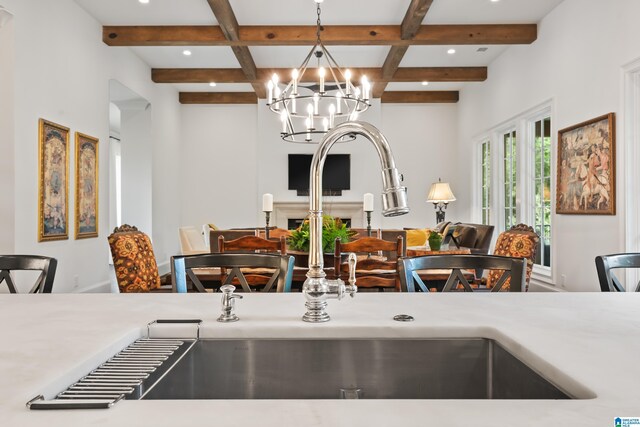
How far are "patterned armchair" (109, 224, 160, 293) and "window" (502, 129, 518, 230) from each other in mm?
4549

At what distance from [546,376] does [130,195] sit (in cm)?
676

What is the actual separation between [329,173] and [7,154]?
5149 mm

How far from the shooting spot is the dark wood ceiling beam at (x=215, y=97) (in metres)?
8.20

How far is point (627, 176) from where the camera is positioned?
3.61 m

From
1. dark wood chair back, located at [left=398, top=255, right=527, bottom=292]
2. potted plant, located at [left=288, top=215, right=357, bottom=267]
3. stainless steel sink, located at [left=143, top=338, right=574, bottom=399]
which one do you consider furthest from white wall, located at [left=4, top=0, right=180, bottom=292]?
stainless steel sink, located at [left=143, top=338, right=574, bottom=399]

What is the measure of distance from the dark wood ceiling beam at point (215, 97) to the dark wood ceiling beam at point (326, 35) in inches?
117

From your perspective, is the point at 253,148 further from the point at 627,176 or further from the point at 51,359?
the point at 51,359

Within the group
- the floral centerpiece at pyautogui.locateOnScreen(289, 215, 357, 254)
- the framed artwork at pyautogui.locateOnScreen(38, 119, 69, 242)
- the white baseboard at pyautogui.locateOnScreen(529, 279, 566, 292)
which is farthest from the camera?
the white baseboard at pyautogui.locateOnScreen(529, 279, 566, 292)

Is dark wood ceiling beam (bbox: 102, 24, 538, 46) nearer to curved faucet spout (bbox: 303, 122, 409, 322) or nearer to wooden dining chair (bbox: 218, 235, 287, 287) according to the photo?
wooden dining chair (bbox: 218, 235, 287, 287)

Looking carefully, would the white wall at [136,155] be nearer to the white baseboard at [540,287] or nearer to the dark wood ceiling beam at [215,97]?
the dark wood ceiling beam at [215,97]

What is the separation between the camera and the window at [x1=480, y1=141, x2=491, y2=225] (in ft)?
23.1

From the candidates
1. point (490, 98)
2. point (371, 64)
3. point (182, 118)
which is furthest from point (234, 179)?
point (490, 98)

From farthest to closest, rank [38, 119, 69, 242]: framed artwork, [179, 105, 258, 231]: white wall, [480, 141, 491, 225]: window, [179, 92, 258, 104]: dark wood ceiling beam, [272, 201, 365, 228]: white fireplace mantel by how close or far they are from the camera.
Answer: [179, 105, 258, 231]: white wall < [179, 92, 258, 104]: dark wood ceiling beam < [272, 201, 365, 228]: white fireplace mantel < [480, 141, 491, 225]: window < [38, 119, 69, 242]: framed artwork

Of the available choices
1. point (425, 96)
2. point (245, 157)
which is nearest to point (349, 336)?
point (245, 157)
